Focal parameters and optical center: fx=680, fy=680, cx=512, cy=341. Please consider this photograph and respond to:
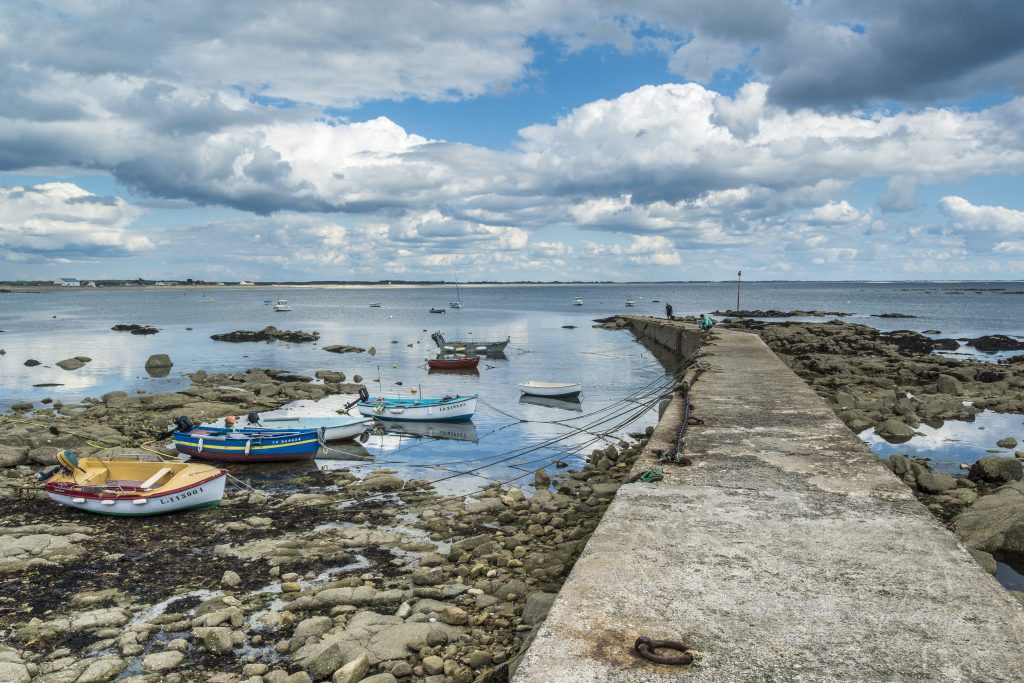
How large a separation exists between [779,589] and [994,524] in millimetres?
7847

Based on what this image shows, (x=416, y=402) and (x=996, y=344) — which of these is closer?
(x=416, y=402)

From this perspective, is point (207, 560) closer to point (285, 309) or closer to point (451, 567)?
point (451, 567)

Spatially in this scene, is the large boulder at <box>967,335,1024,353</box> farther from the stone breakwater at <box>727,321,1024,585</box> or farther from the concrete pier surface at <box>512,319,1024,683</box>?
the concrete pier surface at <box>512,319,1024,683</box>

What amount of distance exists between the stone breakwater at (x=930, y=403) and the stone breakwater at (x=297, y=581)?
6514 millimetres

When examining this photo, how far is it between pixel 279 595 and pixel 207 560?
7.86 feet

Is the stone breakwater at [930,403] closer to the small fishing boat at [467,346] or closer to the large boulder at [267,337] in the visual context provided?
the small fishing boat at [467,346]

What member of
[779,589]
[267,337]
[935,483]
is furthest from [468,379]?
[267,337]

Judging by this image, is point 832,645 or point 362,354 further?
point 362,354

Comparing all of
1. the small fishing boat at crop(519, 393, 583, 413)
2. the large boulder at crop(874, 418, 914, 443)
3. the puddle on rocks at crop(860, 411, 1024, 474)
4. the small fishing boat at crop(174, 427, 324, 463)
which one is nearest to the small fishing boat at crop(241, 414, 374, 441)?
the small fishing boat at crop(174, 427, 324, 463)

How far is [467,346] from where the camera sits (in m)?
45.0

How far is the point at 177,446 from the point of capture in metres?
19.9

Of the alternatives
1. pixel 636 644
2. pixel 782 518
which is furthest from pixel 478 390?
pixel 636 644

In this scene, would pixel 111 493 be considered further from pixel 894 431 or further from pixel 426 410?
pixel 894 431

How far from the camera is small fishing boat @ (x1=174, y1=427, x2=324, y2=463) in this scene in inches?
757
